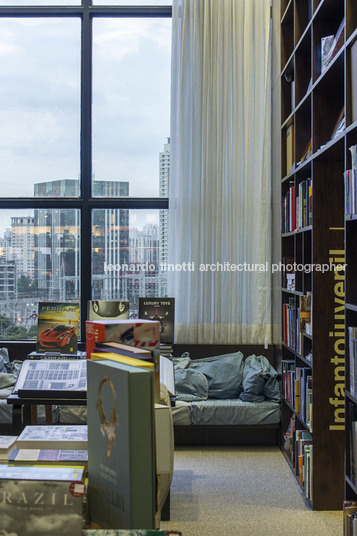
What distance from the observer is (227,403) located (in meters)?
4.65

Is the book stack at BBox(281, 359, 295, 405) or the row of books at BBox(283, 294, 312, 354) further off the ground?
the row of books at BBox(283, 294, 312, 354)

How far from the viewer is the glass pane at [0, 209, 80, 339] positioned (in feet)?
18.3

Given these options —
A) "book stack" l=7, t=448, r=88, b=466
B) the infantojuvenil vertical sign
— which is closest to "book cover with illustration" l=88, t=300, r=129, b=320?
the infantojuvenil vertical sign

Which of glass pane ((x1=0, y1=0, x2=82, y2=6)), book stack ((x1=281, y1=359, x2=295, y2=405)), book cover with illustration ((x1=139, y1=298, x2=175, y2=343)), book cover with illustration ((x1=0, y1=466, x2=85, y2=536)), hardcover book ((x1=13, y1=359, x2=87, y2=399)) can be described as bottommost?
book stack ((x1=281, y1=359, x2=295, y2=405))

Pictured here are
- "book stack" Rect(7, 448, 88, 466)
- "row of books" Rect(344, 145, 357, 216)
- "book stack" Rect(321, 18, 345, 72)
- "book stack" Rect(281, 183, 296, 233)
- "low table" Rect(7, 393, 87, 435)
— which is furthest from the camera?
"book stack" Rect(281, 183, 296, 233)

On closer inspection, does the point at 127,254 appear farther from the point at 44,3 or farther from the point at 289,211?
the point at 44,3

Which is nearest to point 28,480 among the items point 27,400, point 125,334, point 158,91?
point 125,334

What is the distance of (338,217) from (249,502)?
6.07 ft

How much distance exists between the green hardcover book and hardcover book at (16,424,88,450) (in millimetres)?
257

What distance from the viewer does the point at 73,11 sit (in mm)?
5504

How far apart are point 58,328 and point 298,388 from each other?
171 cm

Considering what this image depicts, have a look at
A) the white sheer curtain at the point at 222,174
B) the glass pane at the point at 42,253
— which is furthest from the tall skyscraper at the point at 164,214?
the glass pane at the point at 42,253

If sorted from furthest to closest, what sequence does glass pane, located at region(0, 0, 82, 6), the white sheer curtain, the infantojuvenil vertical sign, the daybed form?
glass pane, located at region(0, 0, 82, 6)
the white sheer curtain
the daybed
the infantojuvenil vertical sign

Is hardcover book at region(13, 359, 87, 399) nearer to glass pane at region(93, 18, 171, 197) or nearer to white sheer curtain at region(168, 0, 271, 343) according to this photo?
white sheer curtain at region(168, 0, 271, 343)
